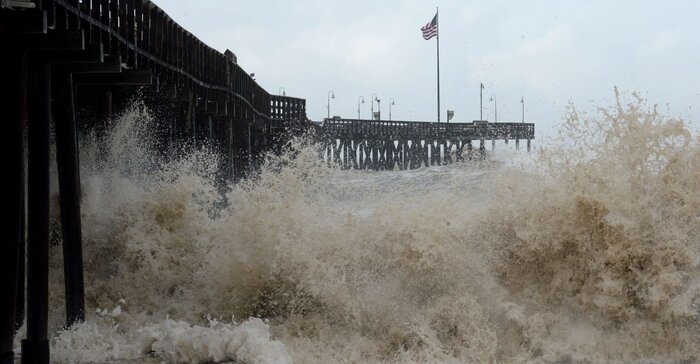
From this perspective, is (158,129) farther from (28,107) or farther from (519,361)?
(519,361)

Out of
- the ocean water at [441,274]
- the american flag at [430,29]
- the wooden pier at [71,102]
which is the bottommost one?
the ocean water at [441,274]

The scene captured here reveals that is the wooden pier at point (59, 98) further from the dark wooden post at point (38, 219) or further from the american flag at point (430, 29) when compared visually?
the american flag at point (430, 29)

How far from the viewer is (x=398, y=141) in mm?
38281

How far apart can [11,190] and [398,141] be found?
32124 millimetres

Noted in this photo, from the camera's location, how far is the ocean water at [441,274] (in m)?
7.89

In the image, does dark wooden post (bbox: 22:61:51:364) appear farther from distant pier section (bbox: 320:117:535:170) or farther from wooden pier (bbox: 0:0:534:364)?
distant pier section (bbox: 320:117:535:170)

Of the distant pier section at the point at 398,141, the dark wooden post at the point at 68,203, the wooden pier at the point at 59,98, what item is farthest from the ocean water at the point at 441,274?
the distant pier section at the point at 398,141

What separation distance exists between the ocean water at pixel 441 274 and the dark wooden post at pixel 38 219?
546 millimetres

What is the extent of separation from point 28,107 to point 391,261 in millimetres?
4378

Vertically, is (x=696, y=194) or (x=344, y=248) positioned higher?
(x=696, y=194)

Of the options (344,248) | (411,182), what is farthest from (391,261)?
(411,182)

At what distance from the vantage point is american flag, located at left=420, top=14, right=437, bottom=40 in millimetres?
36406

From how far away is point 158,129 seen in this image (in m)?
13.8

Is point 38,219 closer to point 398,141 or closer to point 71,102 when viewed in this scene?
point 71,102
